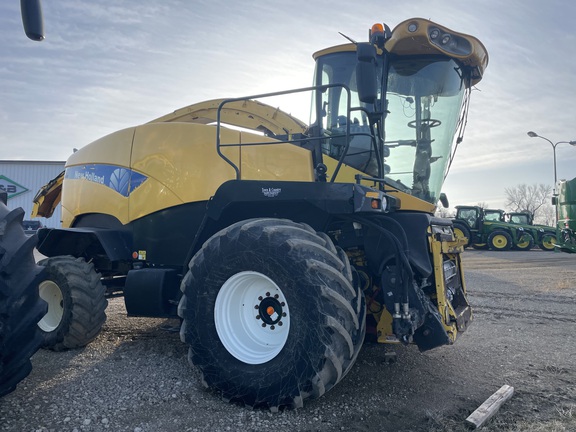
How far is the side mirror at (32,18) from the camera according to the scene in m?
3.14

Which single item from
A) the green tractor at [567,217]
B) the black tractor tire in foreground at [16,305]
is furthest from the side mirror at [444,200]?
the green tractor at [567,217]

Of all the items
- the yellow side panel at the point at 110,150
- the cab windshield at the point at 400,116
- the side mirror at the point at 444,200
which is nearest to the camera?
the cab windshield at the point at 400,116

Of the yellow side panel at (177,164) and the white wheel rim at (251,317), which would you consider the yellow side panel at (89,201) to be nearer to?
the yellow side panel at (177,164)

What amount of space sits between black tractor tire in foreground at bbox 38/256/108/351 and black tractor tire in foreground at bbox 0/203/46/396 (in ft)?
5.60

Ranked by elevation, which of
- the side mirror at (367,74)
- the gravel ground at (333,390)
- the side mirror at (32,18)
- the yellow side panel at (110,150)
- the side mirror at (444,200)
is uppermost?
the side mirror at (32,18)

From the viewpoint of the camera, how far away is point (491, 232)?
24.1 meters

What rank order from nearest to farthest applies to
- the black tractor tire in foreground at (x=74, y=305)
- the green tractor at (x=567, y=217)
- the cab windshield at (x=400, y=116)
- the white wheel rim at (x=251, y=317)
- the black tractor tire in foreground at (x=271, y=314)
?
the black tractor tire in foreground at (x=271, y=314) → the white wheel rim at (x=251, y=317) → the cab windshield at (x=400, y=116) → the black tractor tire in foreground at (x=74, y=305) → the green tractor at (x=567, y=217)

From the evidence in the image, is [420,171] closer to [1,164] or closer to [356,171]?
[356,171]

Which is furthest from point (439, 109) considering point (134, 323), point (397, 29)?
point (134, 323)

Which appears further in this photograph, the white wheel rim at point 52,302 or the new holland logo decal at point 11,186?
the new holland logo decal at point 11,186

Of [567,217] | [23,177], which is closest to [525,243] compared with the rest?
[567,217]

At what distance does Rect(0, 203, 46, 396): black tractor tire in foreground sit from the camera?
9.79ft

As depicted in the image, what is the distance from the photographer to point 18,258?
3.11 m

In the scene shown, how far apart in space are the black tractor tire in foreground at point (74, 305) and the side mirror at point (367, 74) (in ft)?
10.7
